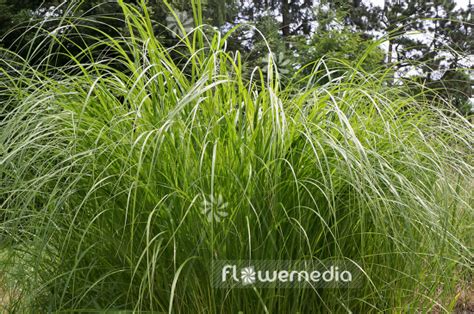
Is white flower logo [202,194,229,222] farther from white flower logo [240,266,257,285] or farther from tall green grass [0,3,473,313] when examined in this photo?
white flower logo [240,266,257,285]

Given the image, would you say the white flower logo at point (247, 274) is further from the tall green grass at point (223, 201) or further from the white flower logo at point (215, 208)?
the white flower logo at point (215, 208)

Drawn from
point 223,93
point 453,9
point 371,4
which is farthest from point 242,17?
point 223,93

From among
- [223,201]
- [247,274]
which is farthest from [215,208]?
[247,274]

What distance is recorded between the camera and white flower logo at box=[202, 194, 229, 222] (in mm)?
1330

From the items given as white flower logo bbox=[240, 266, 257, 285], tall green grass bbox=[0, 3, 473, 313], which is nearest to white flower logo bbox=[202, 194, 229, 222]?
tall green grass bbox=[0, 3, 473, 313]

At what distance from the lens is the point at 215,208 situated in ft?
4.55

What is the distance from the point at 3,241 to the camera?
1818 millimetres

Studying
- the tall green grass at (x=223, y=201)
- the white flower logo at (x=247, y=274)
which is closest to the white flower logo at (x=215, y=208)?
the tall green grass at (x=223, y=201)

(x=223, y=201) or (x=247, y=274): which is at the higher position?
(x=223, y=201)

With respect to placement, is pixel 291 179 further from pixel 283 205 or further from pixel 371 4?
pixel 371 4

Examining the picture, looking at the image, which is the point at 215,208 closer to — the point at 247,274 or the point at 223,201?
the point at 223,201

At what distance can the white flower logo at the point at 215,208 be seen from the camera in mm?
1330

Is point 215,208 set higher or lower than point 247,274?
higher

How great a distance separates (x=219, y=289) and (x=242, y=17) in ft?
43.4
